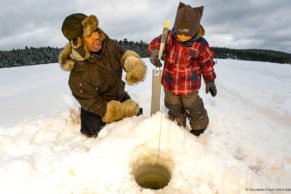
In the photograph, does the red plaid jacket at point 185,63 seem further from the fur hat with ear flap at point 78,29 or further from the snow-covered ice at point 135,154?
the fur hat with ear flap at point 78,29

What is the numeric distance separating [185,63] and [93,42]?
123 centimetres

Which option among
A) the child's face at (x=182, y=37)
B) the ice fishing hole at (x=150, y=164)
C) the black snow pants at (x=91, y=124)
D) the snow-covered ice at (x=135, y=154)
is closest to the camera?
the snow-covered ice at (x=135, y=154)

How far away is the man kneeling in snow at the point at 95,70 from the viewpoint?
3.79 m

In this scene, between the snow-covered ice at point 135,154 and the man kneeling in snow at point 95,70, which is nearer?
the snow-covered ice at point 135,154

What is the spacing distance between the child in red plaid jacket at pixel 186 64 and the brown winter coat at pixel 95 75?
647mm

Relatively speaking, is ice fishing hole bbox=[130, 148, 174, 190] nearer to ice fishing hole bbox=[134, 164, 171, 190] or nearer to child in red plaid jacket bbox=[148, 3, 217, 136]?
ice fishing hole bbox=[134, 164, 171, 190]

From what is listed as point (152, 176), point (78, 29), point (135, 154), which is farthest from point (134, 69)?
point (152, 176)

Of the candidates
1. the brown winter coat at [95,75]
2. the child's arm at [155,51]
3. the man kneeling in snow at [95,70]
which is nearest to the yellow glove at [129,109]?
the man kneeling in snow at [95,70]

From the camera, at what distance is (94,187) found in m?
3.02

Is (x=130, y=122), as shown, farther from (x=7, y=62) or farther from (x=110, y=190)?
(x=7, y=62)

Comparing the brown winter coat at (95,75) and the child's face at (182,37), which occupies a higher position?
the child's face at (182,37)

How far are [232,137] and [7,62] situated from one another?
142 ft

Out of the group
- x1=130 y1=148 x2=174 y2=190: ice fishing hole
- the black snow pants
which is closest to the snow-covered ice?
x1=130 y1=148 x2=174 y2=190: ice fishing hole

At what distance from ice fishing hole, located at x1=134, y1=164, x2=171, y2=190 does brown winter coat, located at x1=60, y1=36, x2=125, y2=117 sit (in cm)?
111
